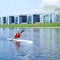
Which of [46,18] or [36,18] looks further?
[36,18]

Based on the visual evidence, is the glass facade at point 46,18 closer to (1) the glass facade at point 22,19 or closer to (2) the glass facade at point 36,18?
(2) the glass facade at point 36,18

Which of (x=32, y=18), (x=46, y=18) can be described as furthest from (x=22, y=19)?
(x=46, y=18)

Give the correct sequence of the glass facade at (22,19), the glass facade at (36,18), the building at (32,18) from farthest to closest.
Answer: the glass facade at (22,19) < the glass facade at (36,18) < the building at (32,18)

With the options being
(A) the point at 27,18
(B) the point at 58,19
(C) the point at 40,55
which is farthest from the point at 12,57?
(A) the point at 27,18

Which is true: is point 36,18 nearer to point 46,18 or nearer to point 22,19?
point 22,19

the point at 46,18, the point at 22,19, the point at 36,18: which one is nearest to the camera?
the point at 46,18

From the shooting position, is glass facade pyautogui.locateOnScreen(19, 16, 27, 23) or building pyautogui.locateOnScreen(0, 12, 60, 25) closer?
building pyautogui.locateOnScreen(0, 12, 60, 25)

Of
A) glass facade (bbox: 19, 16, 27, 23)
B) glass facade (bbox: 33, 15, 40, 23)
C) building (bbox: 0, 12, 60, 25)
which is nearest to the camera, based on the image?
building (bbox: 0, 12, 60, 25)

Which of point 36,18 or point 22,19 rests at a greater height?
point 36,18

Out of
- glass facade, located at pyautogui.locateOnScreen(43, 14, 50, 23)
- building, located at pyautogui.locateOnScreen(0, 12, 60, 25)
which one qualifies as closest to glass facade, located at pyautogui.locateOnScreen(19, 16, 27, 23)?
building, located at pyautogui.locateOnScreen(0, 12, 60, 25)

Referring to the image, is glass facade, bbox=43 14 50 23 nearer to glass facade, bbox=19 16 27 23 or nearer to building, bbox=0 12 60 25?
building, bbox=0 12 60 25

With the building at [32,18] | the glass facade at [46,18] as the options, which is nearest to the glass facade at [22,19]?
the building at [32,18]

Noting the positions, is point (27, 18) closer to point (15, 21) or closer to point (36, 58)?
point (15, 21)

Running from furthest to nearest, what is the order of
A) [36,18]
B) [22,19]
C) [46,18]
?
[22,19] → [36,18] → [46,18]
